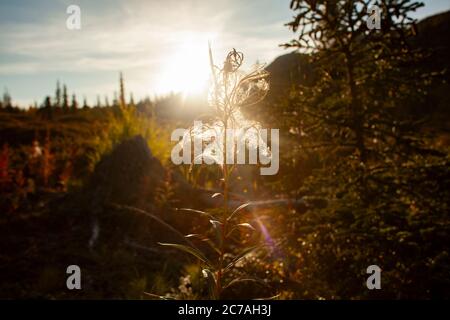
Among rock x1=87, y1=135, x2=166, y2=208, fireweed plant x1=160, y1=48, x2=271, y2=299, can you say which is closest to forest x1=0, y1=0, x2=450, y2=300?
rock x1=87, y1=135, x2=166, y2=208

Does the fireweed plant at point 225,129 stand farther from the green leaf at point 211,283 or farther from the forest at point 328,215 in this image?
the forest at point 328,215

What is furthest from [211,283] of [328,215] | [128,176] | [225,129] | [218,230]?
[128,176]

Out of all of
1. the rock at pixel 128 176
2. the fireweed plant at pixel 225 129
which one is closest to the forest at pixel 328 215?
Result: the rock at pixel 128 176

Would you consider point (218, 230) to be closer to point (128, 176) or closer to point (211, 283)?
point (211, 283)

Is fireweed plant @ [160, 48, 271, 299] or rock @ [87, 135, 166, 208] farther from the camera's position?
rock @ [87, 135, 166, 208]

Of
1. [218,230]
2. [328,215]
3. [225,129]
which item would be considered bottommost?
[328,215]

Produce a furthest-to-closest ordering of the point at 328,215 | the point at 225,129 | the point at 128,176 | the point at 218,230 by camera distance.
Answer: the point at 128,176, the point at 328,215, the point at 218,230, the point at 225,129

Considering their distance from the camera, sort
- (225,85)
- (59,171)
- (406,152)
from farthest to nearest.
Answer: (59,171) < (406,152) < (225,85)

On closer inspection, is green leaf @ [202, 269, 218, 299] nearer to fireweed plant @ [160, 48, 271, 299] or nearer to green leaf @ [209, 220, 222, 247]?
fireweed plant @ [160, 48, 271, 299]

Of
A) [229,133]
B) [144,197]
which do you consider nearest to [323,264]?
[229,133]

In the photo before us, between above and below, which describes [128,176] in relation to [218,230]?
below

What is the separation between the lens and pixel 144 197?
7.91 meters
